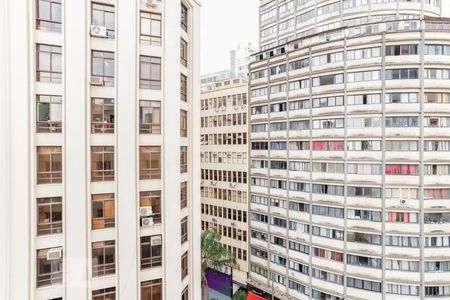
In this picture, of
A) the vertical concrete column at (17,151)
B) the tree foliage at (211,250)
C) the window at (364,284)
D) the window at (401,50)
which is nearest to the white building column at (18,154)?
the vertical concrete column at (17,151)

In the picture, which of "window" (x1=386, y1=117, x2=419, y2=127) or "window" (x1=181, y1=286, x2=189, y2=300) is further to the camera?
"window" (x1=386, y1=117, x2=419, y2=127)

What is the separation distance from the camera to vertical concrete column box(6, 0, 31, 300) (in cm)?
775

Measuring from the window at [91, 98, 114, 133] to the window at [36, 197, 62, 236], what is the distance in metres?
2.38

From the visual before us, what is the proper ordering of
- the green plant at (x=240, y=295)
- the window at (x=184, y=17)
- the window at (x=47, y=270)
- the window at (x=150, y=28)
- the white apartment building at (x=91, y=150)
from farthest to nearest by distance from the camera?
1. the green plant at (x=240, y=295)
2. the window at (x=184, y=17)
3. the window at (x=150, y=28)
4. the window at (x=47, y=270)
5. the white apartment building at (x=91, y=150)

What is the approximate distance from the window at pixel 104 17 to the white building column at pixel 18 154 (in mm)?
1787

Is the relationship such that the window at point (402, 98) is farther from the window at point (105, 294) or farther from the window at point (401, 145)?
the window at point (105, 294)

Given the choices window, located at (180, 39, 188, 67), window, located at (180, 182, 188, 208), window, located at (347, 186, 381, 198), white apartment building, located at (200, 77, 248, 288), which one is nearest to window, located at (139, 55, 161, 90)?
window, located at (180, 39, 188, 67)

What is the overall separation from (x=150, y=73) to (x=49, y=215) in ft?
17.5

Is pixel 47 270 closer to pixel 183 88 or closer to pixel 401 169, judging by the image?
pixel 183 88

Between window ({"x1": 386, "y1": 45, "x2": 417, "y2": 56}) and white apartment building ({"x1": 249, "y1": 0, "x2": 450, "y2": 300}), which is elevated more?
window ({"x1": 386, "y1": 45, "x2": 417, "y2": 56})

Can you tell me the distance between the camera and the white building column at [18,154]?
7762 mm

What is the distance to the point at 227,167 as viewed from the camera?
28594mm

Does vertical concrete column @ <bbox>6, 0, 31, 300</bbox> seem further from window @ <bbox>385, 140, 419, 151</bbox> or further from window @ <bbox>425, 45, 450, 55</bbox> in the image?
window @ <bbox>425, 45, 450, 55</bbox>

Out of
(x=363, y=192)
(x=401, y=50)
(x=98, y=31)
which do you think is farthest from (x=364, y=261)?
(x=98, y=31)
